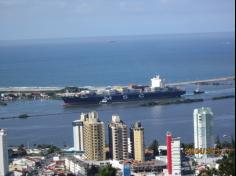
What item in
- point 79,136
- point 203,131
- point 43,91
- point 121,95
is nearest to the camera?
point 203,131

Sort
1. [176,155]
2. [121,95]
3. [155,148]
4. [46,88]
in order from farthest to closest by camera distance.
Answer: [46,88]
[121,95]
[155,148]
[176,155]

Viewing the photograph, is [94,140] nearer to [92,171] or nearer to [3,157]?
[92,171]

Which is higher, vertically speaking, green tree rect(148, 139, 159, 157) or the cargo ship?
the cargo ship

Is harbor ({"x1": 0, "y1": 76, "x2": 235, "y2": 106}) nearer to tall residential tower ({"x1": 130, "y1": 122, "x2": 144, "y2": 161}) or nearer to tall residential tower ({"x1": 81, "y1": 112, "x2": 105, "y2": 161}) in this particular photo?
tall residential tower ({"x1": 81, "y1": 112, "x2": 105, "y2": 161})

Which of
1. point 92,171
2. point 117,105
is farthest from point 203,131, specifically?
point 117,105

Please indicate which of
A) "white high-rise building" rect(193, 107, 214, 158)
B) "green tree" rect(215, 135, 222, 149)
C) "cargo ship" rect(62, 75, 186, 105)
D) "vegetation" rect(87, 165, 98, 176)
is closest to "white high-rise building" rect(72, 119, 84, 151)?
"vegetation" rect(87, 165, 98, 176)

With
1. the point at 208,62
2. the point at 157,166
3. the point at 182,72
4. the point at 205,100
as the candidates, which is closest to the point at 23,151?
the point at 157,166

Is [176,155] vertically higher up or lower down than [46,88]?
lower down

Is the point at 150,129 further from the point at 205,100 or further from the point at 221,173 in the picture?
the point at 221,173
